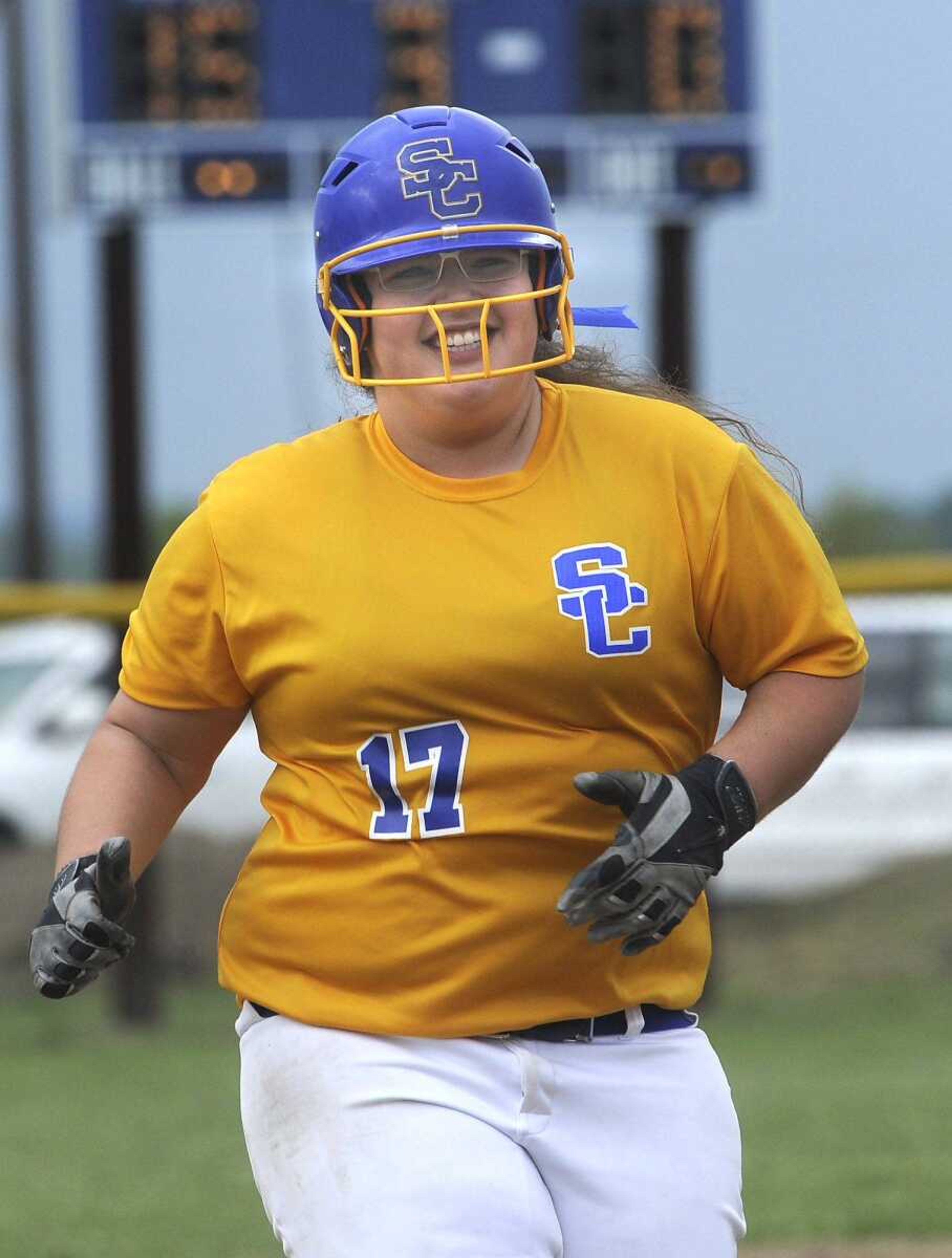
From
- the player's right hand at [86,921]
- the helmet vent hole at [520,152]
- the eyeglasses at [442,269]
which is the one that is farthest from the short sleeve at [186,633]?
the helmet vent hole at [520,152]

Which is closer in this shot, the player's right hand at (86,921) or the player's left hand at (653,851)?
the player's left hand at (653,851)

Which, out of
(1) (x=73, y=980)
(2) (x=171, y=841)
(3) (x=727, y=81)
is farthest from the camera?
(2) (x=171, y=841)

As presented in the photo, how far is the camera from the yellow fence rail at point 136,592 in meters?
7.39

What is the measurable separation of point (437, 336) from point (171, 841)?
681 cm

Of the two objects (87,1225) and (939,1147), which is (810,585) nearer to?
(87,1225)

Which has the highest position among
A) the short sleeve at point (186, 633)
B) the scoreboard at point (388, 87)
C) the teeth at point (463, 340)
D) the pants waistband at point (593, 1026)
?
the scoreboard at point (388, 87)

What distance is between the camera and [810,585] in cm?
279

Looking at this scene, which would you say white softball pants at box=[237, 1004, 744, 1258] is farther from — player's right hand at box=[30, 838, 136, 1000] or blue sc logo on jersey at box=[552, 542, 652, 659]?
blue sc logo on jersey at box=[552, 542, 652, 659]

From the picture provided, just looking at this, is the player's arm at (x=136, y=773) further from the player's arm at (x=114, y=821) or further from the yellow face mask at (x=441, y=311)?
the yellow face mask at (x=441, y=311)

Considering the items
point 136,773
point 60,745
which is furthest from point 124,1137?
point 60,745

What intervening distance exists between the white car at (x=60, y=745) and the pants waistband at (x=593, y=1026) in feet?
17.1

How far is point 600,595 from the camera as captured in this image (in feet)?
8.84

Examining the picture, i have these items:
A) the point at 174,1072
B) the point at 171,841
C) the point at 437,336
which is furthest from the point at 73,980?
the point at 171,841

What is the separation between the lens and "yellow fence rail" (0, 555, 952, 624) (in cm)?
739
